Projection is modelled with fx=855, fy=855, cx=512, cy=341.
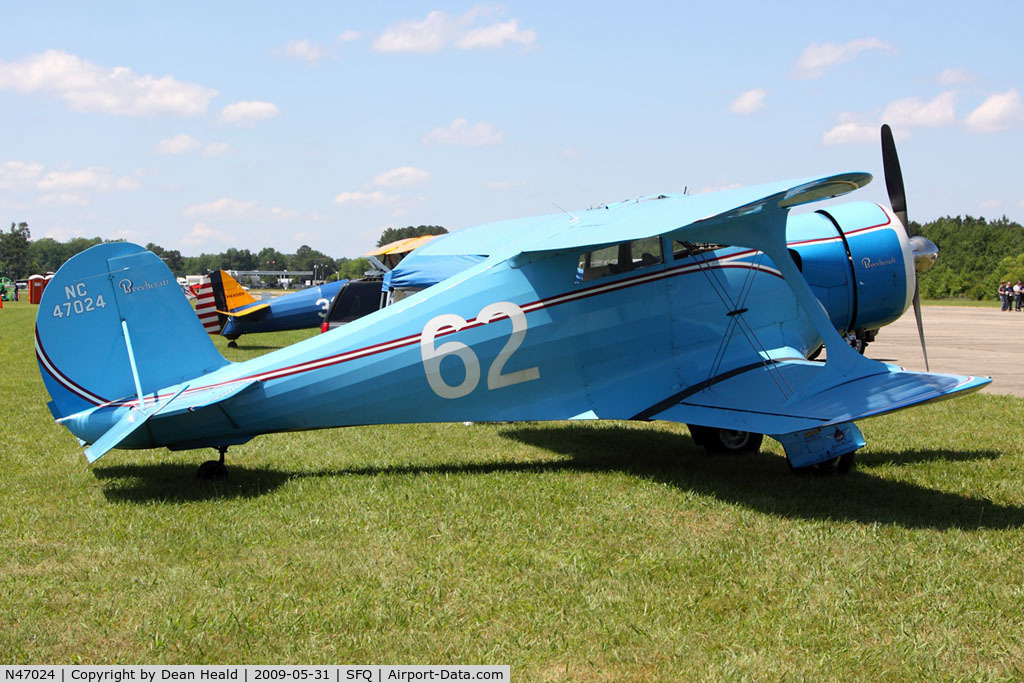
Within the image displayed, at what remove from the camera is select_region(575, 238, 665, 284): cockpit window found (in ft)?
22.5

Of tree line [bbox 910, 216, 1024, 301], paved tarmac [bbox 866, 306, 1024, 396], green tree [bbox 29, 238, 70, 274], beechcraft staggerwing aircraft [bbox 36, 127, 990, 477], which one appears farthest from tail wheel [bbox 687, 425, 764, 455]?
green tree [bbox 29, 238, 70, 274]

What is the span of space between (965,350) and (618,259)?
47.4ft

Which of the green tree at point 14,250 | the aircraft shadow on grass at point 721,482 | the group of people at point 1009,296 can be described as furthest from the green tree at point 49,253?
the aircraft shadow on grass at point 721,482

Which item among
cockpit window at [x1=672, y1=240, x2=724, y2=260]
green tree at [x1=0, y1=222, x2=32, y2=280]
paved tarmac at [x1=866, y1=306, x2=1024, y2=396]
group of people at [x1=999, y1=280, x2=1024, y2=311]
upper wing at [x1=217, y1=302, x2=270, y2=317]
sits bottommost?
group of people at [x1=999, y1=280, x2=1024, y2=311]

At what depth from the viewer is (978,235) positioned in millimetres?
63188

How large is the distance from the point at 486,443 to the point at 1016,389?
821 centimetres

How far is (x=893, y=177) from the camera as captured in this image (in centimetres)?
834

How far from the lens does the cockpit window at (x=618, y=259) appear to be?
687 cm

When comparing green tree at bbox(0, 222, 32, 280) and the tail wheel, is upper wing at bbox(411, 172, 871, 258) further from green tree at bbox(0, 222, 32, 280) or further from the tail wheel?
green tree at bbox(0, 222, 32, 280)

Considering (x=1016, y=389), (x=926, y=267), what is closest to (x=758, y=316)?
(x=926, y=267)

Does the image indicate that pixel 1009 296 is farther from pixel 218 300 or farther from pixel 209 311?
pixel 209 311

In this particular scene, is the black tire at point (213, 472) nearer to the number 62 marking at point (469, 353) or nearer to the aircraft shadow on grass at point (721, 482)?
A: the aircraft shadow on grass at point (721, 482)

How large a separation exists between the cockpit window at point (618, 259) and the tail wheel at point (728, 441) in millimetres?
1768

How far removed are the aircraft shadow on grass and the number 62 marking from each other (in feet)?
2.69
